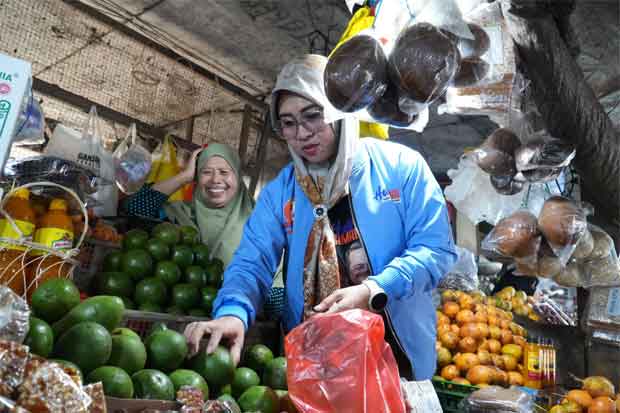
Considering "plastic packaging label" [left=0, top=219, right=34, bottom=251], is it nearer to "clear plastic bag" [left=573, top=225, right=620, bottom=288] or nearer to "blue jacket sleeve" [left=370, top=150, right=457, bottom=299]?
"blue jacket sleeve" [left=370, top=150, right=457, bottom=299]

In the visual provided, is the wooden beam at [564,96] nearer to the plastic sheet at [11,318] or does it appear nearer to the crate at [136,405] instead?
the crate at [136,405]

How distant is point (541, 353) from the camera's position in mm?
3520

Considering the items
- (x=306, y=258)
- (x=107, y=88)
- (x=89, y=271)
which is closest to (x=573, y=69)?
(x=306, y=258)

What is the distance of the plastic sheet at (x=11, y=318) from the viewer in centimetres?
103

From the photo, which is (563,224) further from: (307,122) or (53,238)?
(53,238)

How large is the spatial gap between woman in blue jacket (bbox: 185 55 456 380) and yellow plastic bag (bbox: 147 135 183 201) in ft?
8.91

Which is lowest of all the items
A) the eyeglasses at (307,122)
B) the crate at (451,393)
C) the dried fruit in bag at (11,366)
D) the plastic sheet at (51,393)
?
the crate at (451,393)

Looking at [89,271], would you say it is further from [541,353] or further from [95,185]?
[541,353]

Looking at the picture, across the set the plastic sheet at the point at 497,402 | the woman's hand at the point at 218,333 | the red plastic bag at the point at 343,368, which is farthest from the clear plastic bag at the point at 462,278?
the red plastic bag at the point at 343,368

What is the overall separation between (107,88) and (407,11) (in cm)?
453

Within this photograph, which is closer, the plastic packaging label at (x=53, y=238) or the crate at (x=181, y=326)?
the crate at (x=181, y=326)

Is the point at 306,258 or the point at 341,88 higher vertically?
the point at 341,88

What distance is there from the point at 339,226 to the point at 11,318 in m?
1.43

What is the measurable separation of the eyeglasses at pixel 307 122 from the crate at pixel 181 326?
87cm
